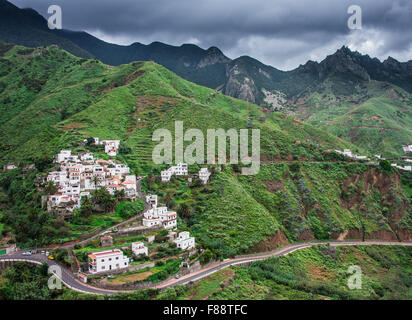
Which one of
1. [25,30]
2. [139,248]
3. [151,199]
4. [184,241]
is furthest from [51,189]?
[25,30]

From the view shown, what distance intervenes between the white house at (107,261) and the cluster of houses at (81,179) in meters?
10.4

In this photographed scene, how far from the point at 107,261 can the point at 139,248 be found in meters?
4.31

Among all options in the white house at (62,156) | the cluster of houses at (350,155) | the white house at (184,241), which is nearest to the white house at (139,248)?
the white house at (184,241)

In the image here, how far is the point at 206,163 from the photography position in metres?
61.9

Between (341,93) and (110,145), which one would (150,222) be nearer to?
(110,145)

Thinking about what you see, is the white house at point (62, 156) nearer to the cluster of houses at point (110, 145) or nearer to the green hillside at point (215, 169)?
the green hillside at point (215, 169)

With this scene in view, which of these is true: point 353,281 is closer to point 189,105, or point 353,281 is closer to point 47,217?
point 47,217

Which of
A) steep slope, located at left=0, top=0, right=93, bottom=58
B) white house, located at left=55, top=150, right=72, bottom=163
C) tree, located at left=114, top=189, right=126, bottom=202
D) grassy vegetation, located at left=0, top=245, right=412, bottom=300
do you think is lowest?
grassy vegetation, located at left=0, top=245, right=412, bottom=300

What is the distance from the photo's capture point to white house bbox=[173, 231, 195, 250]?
37656 mm

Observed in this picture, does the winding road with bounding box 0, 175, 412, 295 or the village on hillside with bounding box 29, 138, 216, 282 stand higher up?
the village on hillside with bounding box 29, 138, 216, 282

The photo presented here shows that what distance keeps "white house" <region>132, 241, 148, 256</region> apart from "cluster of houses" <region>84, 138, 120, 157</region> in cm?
2651

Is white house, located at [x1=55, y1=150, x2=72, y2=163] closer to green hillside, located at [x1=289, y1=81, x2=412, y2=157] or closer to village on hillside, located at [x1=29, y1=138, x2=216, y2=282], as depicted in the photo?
village on hillside, located at [x1=29, y1=138, x2=216, y2=282]

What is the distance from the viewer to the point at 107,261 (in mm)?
30922

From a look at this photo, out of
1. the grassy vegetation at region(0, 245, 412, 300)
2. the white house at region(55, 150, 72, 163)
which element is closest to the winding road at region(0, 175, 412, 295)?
the grassy vegetation at region(0, 245, 412, 300)
